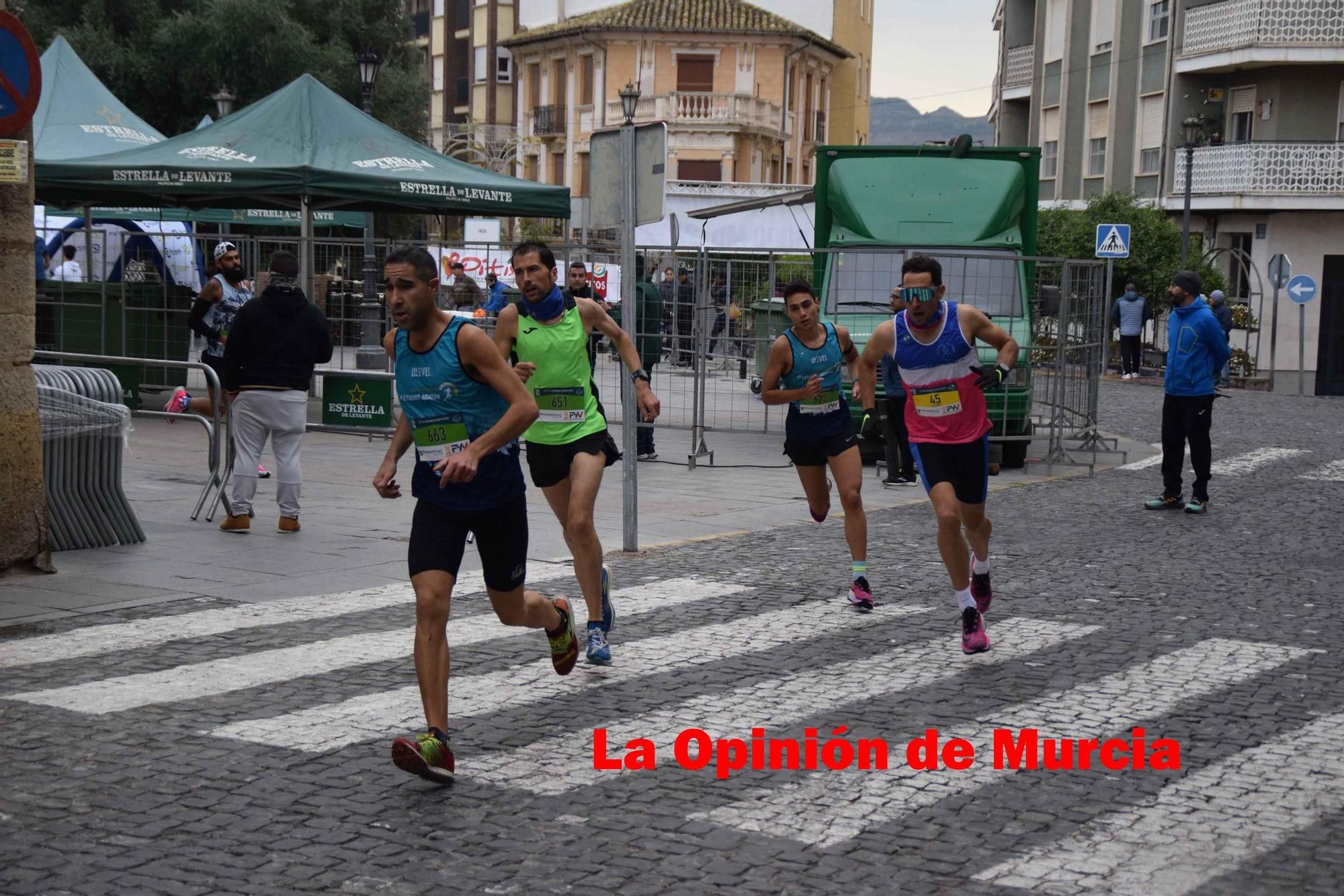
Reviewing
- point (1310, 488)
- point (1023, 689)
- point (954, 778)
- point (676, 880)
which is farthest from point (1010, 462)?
point (676, 880)

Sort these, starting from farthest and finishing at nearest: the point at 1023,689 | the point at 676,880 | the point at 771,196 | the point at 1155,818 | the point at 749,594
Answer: the point at 771,196 < the point at 749,594 < the point at 1023,689 < the point at 1155,818 < the point at 676,880

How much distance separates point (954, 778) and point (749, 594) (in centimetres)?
380

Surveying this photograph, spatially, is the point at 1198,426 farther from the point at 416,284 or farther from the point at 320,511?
the point at 416,284

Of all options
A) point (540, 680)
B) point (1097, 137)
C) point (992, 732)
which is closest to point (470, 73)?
point (1097, 137)

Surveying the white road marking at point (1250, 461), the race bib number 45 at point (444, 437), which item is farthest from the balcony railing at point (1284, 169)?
the race bib number 45 at point (444, 437)

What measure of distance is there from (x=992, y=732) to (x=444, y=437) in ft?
7.77

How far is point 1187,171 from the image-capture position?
120 ft

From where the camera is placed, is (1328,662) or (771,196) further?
(771,196)

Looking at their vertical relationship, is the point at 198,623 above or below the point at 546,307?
below

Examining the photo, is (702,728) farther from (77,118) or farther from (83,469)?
(77,118)

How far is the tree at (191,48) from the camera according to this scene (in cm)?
3728

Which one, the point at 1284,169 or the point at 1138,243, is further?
the point at 1284,169

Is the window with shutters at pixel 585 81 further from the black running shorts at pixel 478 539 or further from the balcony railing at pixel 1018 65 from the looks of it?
the black running shorts at pixel 478 539

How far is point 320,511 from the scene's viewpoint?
1266 cm
